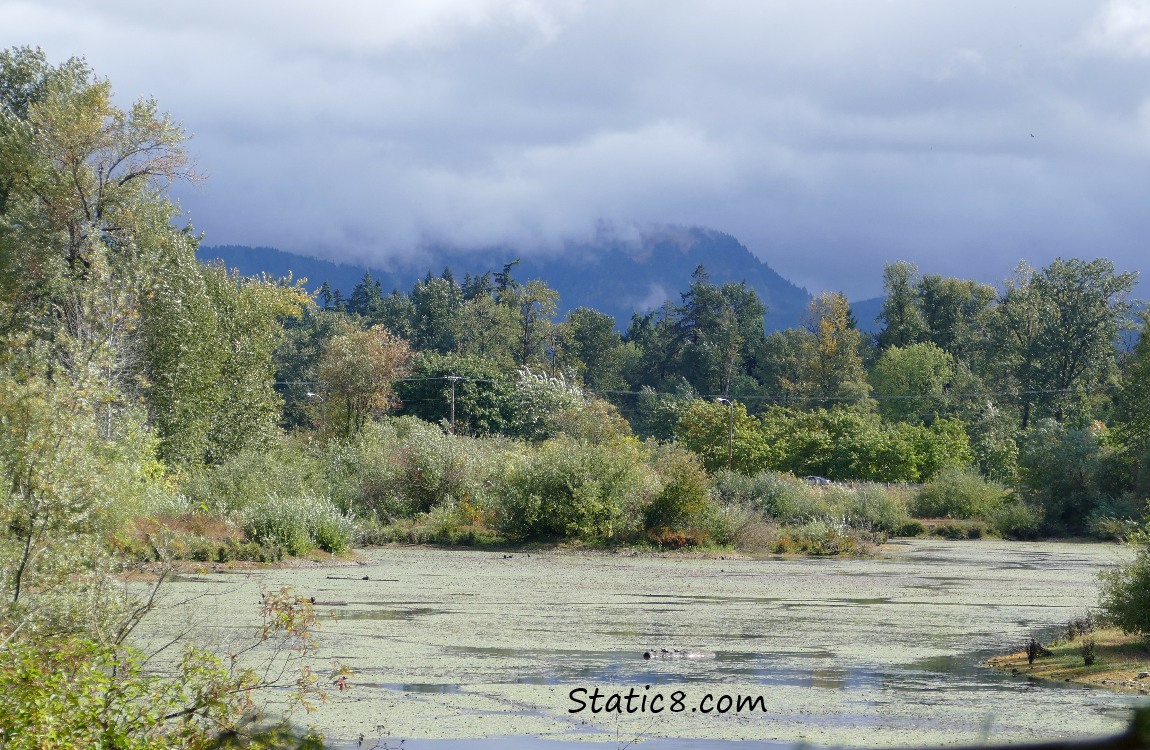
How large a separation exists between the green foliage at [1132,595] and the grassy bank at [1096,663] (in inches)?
A: 11.2

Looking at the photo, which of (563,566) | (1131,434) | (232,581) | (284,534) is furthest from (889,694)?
(1131,434)

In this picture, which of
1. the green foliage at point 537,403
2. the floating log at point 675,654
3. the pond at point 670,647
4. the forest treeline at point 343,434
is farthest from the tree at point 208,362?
the floating log at point 675,654

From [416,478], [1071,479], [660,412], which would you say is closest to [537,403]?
[660,412]

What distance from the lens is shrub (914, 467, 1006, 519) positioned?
5800 cm

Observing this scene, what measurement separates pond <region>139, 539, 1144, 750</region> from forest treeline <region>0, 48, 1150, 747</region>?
1702 mm

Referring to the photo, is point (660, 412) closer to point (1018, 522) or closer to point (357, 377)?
point (357, 377)

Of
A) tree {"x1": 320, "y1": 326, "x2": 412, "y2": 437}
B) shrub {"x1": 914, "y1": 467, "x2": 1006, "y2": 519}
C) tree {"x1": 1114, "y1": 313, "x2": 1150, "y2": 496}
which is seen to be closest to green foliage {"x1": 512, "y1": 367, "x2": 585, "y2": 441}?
tree {"x1": 320, "y1": 326, "x2": 412, "y2": 437}

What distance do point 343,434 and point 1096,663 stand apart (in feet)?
191

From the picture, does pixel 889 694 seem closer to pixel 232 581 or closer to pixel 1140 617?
pixel 1140 617

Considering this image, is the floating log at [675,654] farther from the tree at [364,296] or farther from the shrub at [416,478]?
the tree at [364,296]

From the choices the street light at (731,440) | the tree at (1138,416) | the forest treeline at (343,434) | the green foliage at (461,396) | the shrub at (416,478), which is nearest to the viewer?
the forest treeline at (343,434)

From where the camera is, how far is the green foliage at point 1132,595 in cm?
1688

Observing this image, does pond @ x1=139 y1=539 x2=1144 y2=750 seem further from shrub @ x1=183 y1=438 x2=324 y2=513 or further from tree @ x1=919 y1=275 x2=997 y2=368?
tree @ x1=919 y1=275 x2=997 y2=368

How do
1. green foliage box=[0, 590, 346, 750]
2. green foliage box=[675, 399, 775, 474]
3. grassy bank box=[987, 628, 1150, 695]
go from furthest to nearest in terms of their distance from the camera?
green foliage box=[675, 399, 775, 474] → grassy bank box=[987, 628, 1150, 695] → green foliage box=[0, 590, 346, 750]
